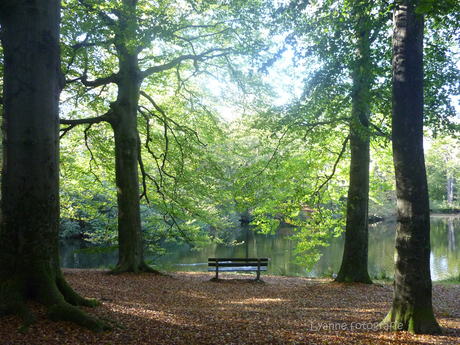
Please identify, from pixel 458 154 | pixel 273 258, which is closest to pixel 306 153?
pixel 273 258

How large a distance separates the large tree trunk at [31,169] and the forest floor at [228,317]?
0.23m

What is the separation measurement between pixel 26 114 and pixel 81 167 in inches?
395

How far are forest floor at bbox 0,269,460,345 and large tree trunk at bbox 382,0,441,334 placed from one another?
344 mm

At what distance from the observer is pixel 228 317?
5.47 metres

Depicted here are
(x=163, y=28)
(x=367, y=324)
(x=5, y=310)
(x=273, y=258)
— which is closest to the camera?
(x=5, y=310)

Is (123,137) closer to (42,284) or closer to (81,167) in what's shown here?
(81,167)

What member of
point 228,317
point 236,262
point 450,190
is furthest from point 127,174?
point 450,190

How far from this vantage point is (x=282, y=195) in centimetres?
1298

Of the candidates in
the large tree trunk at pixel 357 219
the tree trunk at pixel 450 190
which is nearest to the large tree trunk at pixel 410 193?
the large tree trunk at pixel 357 219

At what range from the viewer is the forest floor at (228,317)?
13.1ft

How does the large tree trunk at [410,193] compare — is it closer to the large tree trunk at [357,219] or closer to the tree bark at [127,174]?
the large tree trunk at [357,219]

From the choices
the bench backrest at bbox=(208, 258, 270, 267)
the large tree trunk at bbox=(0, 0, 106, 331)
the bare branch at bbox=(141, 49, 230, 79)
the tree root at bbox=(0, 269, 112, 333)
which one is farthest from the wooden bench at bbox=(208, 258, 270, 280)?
the tree root at bbox=(0, 269, 112, 333)

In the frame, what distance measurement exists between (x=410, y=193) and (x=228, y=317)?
10.8 ft

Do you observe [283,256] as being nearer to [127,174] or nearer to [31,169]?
[127,174]
